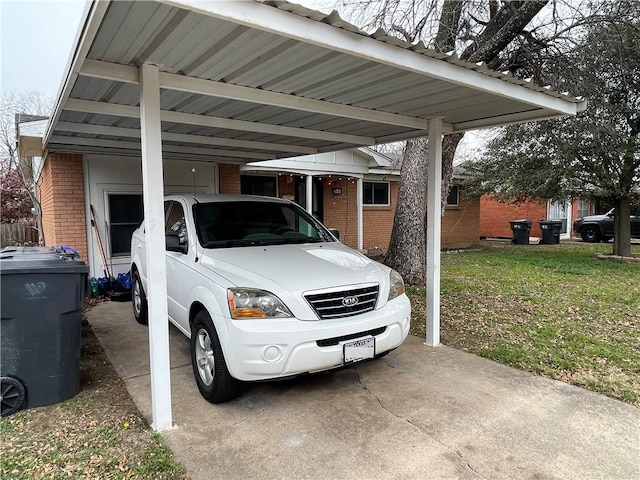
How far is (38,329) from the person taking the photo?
3379mm

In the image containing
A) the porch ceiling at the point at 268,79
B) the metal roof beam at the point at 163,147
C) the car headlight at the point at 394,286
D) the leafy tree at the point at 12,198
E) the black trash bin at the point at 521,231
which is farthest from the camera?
the leafy tree at the point at 12,198

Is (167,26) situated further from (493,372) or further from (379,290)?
(493,372)

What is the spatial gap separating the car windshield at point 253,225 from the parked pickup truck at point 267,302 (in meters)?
0.02

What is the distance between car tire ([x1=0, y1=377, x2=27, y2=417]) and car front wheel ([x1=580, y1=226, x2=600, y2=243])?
21.6m

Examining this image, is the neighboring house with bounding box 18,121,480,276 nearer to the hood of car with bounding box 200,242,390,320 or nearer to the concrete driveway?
the concrete driveway

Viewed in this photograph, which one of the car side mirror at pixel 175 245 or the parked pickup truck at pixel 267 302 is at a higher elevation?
the car side mirror at pixel 175 245

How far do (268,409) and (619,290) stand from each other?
7904 mm

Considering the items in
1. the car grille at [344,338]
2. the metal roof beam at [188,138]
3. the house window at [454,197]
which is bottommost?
the car grille at [344,338]

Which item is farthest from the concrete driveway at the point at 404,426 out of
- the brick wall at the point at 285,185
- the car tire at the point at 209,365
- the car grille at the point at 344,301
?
the brick wall at the point at 285,185

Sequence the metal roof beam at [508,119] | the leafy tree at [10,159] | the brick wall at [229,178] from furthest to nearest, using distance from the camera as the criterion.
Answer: the leafy tree at [10,159]
the brick wall at [229,178]
the metal roof beam at [508,119]

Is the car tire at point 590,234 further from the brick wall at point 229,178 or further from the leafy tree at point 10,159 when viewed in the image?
the leafy tree at point 10,159

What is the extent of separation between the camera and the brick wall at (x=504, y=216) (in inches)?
869

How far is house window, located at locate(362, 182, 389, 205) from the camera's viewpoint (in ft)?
46.2

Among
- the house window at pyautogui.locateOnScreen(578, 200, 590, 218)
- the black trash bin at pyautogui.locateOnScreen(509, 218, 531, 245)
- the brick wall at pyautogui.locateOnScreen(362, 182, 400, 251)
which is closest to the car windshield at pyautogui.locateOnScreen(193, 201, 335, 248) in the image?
the brick wall at pyautogui.locateOnScreen(362, 182, 400, 251)
